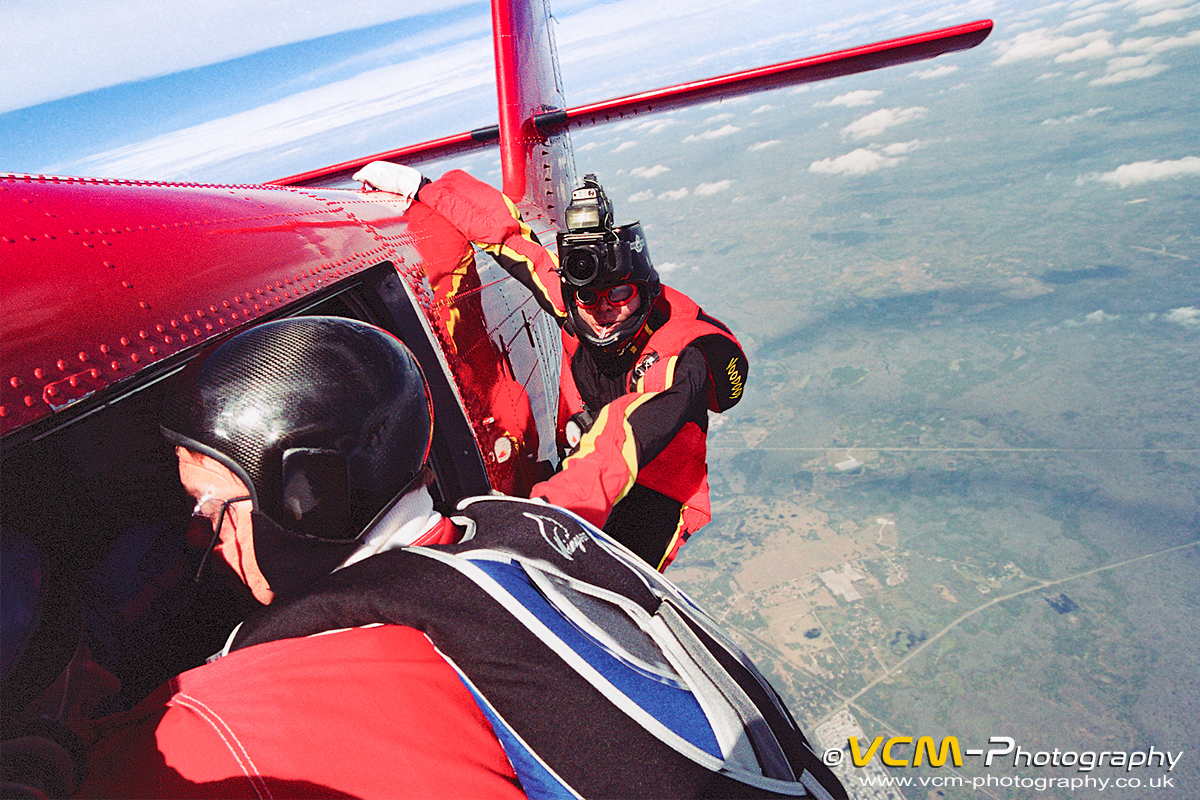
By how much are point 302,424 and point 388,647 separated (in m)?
0.51

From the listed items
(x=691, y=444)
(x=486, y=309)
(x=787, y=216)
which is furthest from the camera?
(x=787, y=216)

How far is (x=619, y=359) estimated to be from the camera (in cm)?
371

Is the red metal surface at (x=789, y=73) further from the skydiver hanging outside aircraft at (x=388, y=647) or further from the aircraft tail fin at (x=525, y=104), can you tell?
the skydiver hanging outside aircraft at (x=388, y=647)

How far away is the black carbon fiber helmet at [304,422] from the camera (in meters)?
1.23

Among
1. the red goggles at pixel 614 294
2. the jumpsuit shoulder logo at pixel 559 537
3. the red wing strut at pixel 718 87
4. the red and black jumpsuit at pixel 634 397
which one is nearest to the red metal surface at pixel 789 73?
the red wing strut at pixel 718 87

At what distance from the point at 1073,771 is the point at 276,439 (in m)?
94.6

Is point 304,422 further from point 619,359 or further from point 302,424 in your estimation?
point 619,359

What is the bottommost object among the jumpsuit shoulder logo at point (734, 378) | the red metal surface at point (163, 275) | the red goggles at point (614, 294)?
the jumpsuit shoulder logo at point (734, 378)

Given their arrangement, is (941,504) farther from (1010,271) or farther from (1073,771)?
(1010,271)

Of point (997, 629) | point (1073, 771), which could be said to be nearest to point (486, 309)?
point (997, 629)

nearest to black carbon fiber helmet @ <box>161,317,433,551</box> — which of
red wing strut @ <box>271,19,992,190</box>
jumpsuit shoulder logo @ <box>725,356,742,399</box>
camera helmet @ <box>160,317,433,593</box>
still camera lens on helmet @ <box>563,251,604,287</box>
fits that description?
camera helmet @ <box>160,317,433,593</box>

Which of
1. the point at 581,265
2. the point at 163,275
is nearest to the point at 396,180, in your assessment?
the point at 581,265

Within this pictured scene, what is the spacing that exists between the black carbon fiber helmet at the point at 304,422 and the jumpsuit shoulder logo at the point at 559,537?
1.18ft

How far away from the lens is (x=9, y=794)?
2.70 ft
